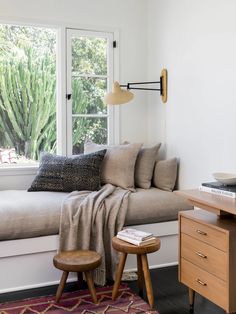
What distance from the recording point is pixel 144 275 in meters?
2.42

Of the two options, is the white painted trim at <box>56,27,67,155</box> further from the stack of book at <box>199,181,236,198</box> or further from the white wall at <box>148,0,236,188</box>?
the stack of book at <box>199,181,236,198</box>

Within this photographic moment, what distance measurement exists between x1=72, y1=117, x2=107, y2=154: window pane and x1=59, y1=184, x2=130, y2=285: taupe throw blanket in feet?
3.24

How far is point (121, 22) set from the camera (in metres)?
3.83

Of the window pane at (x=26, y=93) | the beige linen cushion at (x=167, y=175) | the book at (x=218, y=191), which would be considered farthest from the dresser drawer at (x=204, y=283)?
the window pane at (x=26, y=93)

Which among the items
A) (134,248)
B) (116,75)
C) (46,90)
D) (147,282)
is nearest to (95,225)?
(134,248)

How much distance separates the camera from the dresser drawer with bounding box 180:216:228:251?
203 centimetres

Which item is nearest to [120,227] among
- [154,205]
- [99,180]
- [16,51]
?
[154,205]

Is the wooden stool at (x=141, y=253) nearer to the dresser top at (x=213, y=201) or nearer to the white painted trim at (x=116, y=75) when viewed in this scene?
the dresser top at (x=213, y=201)

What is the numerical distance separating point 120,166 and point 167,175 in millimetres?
432

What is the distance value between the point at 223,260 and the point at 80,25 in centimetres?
265

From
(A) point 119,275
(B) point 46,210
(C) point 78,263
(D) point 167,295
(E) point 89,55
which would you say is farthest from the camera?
(E) point 89,55

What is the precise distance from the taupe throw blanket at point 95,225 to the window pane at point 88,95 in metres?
1.19

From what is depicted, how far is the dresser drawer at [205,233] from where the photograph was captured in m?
2.03

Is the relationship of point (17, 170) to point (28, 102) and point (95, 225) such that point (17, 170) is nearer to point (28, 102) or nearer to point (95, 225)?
point (28, 102)
